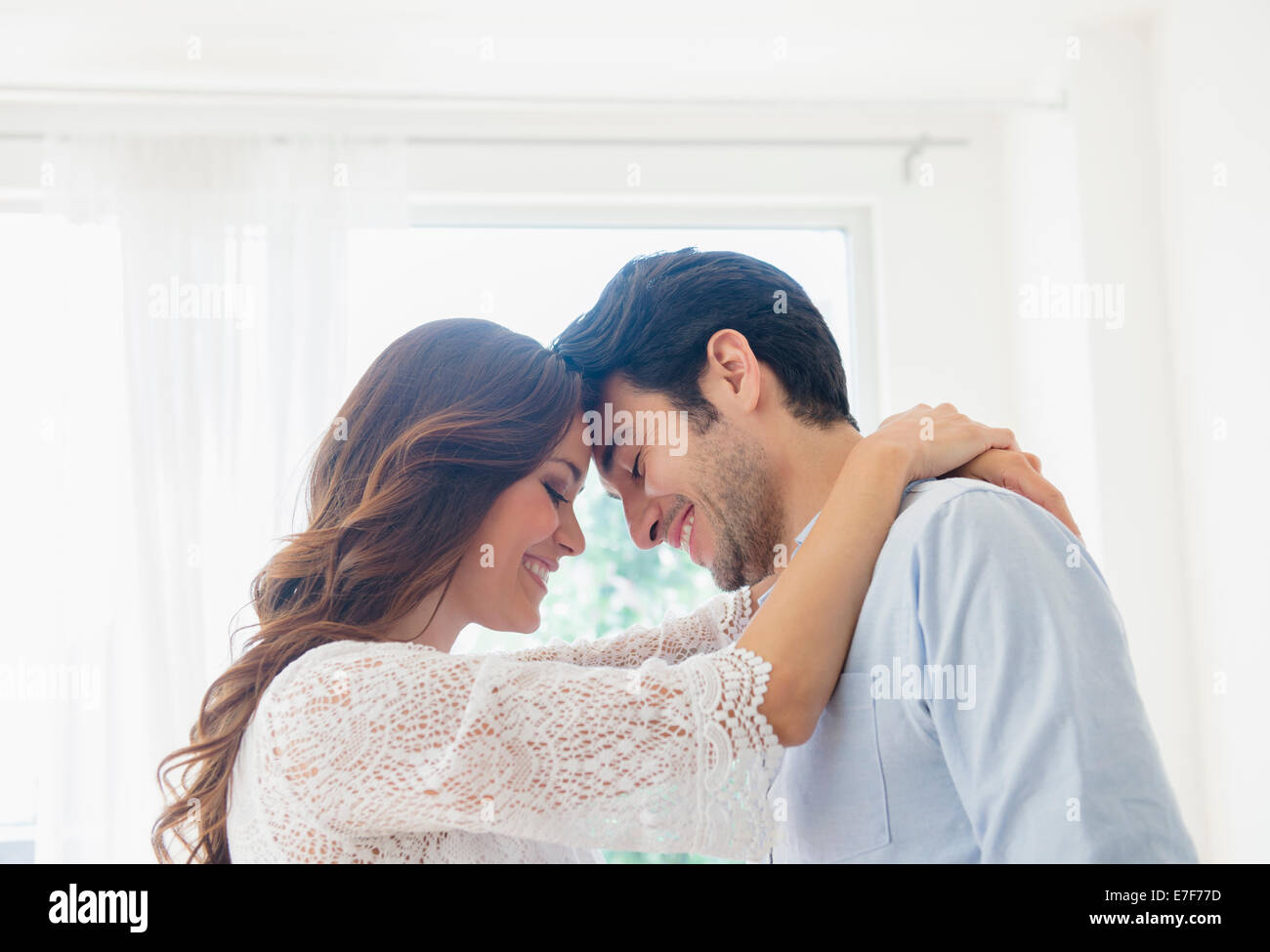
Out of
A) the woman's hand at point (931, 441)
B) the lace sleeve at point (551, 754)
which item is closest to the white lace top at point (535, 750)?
the lace sleeve at point (551, 754)

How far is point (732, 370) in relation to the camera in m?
1.31

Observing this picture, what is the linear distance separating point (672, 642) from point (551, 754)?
1.98ft

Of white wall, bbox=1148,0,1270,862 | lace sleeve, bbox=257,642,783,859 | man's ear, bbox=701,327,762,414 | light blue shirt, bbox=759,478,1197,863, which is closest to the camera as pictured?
light blue shirt, bbox=759,478,1197,863

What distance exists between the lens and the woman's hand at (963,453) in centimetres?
112

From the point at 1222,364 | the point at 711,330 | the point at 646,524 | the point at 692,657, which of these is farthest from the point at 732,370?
the point at 1222,364

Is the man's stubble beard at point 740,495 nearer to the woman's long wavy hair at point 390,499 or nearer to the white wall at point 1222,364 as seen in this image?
the woman's long wavy hair at point 390,499

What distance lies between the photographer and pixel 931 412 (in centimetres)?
123

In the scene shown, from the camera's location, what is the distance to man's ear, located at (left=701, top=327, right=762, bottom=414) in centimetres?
130

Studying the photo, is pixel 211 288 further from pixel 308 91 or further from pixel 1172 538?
pixel 1172 538

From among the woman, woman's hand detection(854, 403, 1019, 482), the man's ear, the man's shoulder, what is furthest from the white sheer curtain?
the man's shoulder

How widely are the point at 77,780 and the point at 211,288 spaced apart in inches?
46.4

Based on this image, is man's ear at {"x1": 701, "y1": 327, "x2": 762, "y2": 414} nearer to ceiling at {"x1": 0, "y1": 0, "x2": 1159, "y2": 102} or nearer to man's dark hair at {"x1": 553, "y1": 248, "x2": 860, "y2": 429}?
man's dark hair at {"x1": 553, "y1": 248, "x2": 860, "y2": 429}

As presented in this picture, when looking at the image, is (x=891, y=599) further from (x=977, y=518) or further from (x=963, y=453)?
(x=963, y=453)
